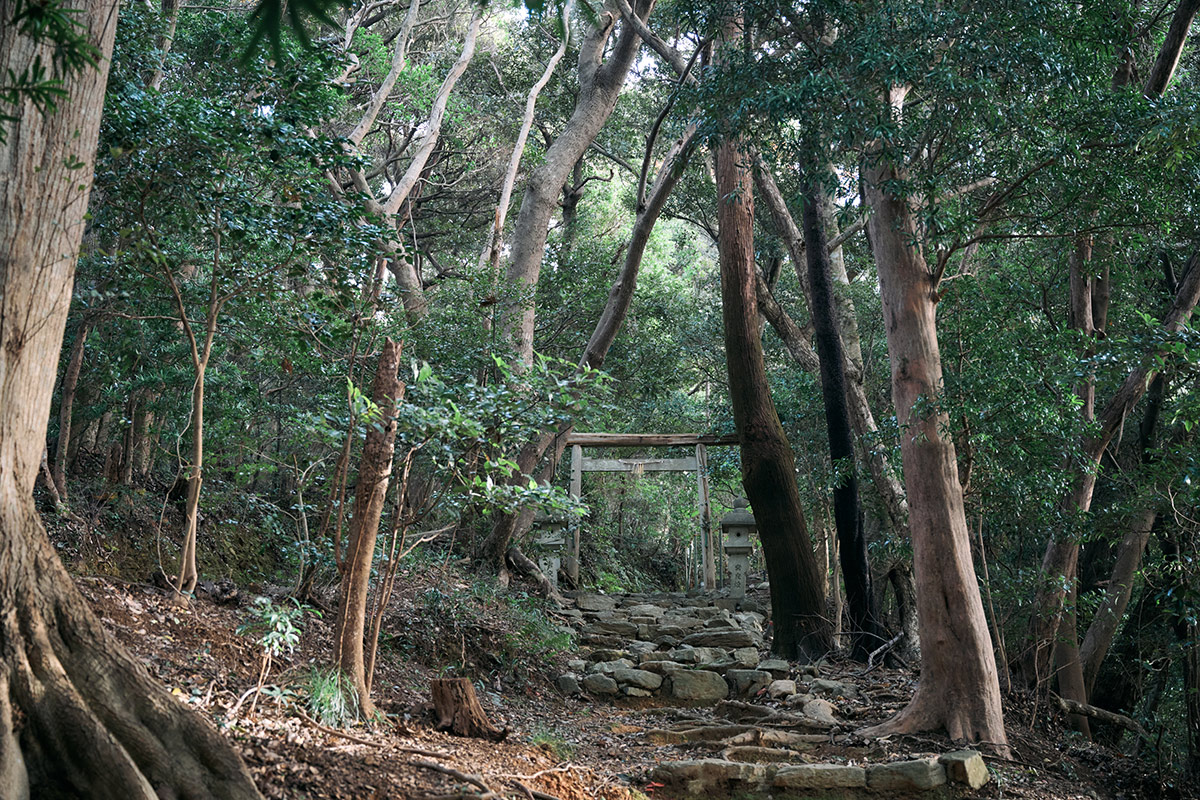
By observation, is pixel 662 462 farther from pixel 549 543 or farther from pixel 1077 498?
pixel 1077 498

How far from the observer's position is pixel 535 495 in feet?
14.6

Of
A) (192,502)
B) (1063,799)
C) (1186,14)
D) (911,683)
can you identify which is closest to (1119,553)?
(911,683)

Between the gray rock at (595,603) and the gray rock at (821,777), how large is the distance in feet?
18.6

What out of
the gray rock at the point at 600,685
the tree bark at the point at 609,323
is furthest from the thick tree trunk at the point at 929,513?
the tree bark at the point at 609,323

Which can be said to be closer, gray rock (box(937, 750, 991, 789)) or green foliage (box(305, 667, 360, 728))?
green foliage (box(305, 667, 360, 728))

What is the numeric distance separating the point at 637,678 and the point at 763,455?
2779 mm

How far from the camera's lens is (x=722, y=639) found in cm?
940

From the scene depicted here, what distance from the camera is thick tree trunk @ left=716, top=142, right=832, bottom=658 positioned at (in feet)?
29.0

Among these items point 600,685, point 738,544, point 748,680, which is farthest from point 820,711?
point 738,544

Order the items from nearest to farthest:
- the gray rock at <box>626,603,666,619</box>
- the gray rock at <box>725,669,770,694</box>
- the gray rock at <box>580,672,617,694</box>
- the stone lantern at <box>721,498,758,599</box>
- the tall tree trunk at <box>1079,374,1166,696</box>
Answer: the gray rock at <box>725,669,770,694</box> < the gray rock at <box>580,672,617,694</box> < the tall tree trunk at <box>1079,374,1166,696</box> < the gray rock at <box>626,603,666,619</box> < the stone lantern at <box>721,498,758,599</box>

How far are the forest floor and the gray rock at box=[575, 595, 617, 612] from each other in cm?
178

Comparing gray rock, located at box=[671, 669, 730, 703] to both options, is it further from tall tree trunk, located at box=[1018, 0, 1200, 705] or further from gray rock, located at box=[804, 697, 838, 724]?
tall tree trunk, located at box=[1018, 0, 1200, 705]

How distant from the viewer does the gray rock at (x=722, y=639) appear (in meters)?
9.38

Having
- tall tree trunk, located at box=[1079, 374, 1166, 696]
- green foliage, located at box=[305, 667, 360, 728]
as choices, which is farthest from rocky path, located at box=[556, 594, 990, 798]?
tall tree trunk, located at box=[1079, 374, 1166, 696]
